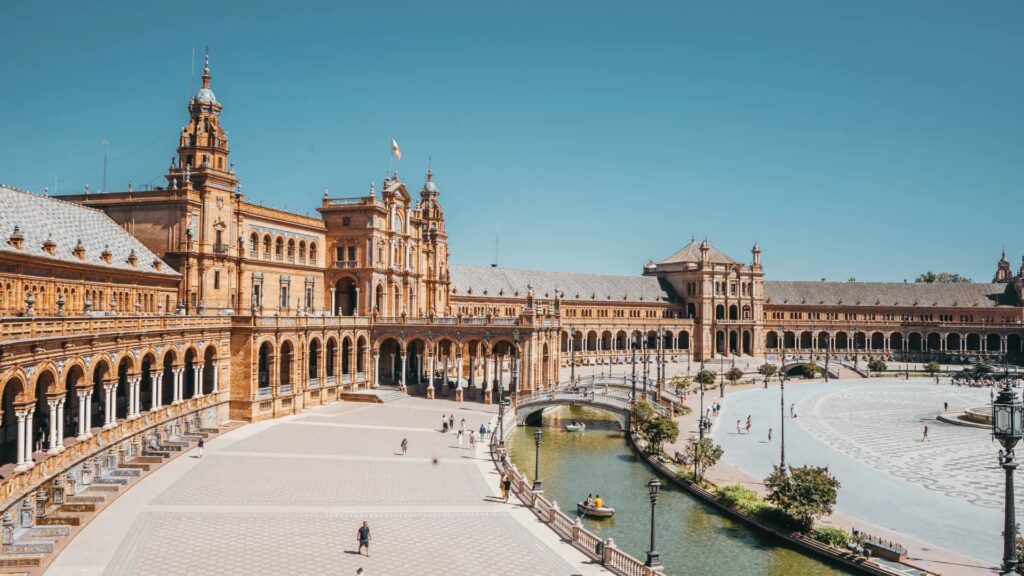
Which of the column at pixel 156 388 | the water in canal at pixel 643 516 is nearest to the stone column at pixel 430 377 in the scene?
the water in canal at pixel 643 516

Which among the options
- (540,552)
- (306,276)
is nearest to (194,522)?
(540,552)

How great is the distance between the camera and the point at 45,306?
1743 inches

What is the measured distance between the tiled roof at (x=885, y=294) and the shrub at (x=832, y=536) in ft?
372

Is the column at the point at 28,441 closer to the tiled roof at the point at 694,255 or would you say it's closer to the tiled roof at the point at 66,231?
the tiled roof at the point at 66,231

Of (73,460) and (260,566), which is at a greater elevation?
(73,460)

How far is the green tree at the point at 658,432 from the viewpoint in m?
54.5

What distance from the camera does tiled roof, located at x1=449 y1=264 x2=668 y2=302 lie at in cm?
11662

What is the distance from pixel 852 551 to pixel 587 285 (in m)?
101

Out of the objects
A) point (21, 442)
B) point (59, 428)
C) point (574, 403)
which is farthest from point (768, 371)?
point (21, 442)

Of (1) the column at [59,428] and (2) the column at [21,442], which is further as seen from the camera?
(1) the column at [59,428]

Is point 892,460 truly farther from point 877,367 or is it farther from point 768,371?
point 877,367

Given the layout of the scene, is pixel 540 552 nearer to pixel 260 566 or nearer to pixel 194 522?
pixel 260 566

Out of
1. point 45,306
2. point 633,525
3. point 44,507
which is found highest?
point 45,306

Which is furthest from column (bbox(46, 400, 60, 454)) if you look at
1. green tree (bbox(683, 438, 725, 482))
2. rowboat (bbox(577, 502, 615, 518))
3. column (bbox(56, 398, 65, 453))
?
green tree (bbox(683, 438, 725, 482))
